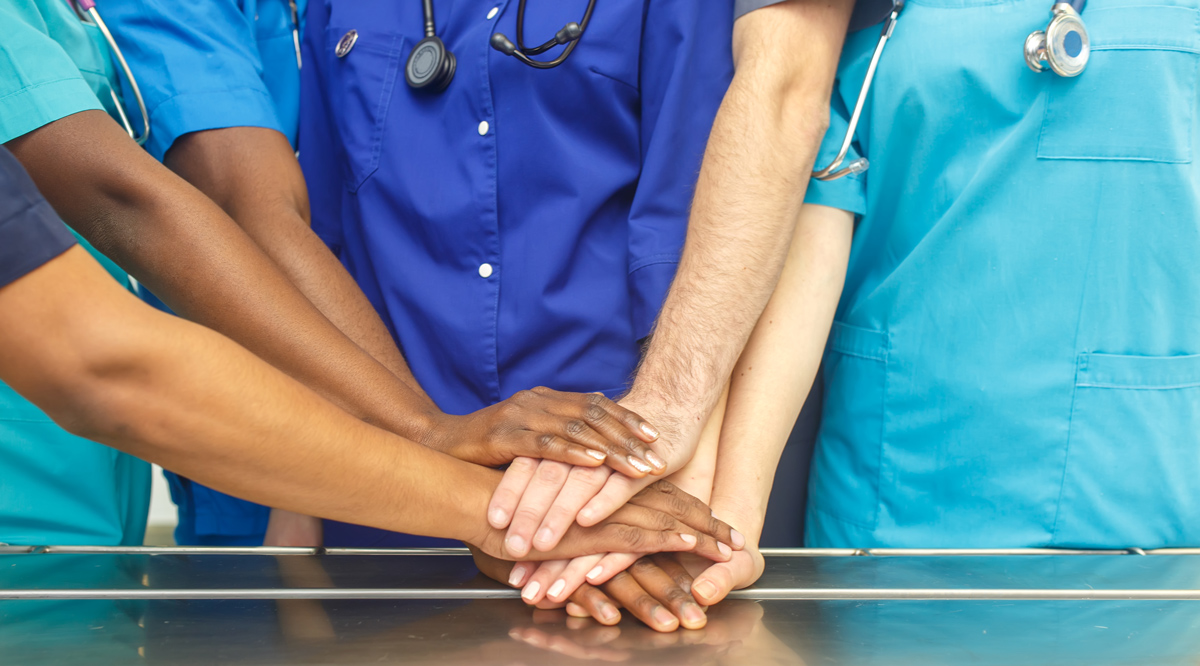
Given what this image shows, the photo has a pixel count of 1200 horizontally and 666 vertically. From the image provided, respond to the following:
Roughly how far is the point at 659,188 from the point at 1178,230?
619 millimetres

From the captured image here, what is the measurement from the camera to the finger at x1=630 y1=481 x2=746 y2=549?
920 mm

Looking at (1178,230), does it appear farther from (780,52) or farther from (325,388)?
(325,388)

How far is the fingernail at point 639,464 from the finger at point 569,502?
3 centimetres

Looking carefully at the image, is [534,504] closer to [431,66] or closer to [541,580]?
[541,580]

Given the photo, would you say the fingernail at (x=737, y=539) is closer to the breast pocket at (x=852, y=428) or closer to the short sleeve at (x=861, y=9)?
the breast pocket at (x=852, y=428)

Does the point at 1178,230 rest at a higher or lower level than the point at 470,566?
higher

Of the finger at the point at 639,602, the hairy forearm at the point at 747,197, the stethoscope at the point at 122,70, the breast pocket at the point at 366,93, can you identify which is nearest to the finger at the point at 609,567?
the finger at the point at 639,602

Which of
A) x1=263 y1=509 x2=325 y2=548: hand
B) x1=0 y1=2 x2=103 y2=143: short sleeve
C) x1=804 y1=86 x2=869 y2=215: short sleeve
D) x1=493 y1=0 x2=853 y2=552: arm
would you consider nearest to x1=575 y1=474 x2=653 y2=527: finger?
x1=493 y1=0 x2=853 y2=552: arm

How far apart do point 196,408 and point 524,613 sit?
359 millimetres

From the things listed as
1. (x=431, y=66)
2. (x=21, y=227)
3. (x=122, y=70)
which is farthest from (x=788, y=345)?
(x=122, y=70)

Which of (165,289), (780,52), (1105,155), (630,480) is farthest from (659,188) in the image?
(165,289)

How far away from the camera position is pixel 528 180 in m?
1.17

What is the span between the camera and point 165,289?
3.39 feet

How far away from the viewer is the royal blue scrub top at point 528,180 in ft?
3.68
